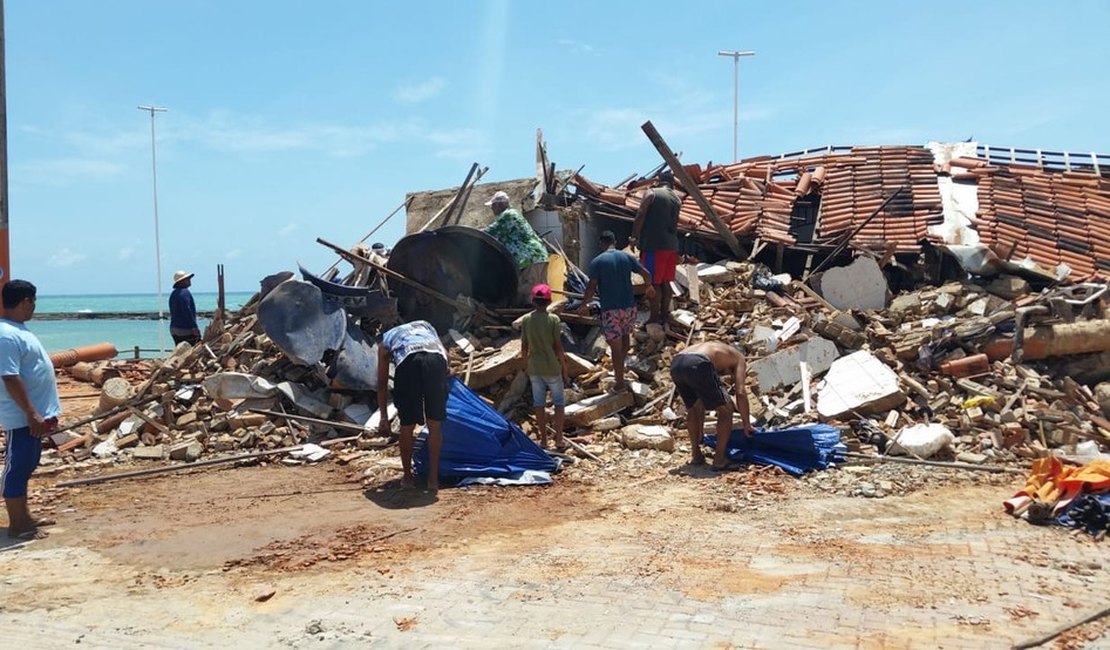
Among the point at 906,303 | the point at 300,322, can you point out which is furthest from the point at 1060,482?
the point at 300,322

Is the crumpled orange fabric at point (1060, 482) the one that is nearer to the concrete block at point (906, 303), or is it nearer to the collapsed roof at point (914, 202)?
the concrete block at point (906, 303)

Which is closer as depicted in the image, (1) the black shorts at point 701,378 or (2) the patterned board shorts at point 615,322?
(1) the black shorts at point 701,378

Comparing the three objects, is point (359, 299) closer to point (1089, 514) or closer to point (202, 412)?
point (202, 412)

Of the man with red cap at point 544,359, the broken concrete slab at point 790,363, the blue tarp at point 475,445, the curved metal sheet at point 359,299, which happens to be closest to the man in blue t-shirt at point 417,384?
the blue tarp at point 475,445

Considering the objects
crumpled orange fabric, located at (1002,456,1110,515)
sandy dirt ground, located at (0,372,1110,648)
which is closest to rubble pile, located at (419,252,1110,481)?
crumpled orange fabric, located at (1002,456,1110,515)

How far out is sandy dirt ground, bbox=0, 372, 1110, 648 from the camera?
3.87m

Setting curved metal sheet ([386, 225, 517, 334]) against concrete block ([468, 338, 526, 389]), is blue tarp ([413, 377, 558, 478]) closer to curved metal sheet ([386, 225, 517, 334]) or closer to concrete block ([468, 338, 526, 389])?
concrete block ([468, 338, 526, 389])

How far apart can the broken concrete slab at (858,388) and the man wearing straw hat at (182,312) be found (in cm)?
843

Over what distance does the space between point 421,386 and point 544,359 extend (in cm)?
164

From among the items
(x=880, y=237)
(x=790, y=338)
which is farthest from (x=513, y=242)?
(x=880, y=237)

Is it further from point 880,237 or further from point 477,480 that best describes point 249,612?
point 880,237

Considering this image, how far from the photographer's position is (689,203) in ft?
44.1

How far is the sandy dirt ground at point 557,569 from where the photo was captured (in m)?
3.87

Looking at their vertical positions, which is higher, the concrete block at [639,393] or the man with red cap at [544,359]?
the man with red cap at [544,359]
